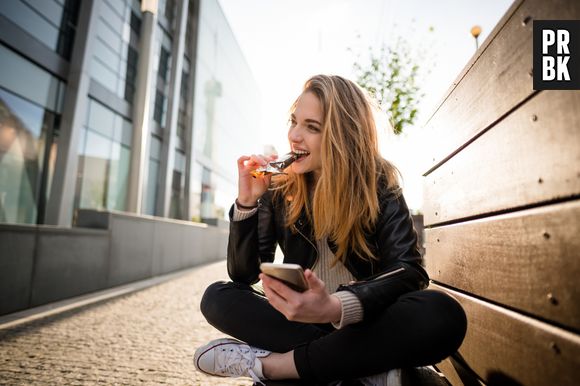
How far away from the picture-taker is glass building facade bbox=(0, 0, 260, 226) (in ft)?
23.9

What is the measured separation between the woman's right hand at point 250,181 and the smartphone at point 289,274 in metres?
0.82

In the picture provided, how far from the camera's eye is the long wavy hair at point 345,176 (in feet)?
5.81

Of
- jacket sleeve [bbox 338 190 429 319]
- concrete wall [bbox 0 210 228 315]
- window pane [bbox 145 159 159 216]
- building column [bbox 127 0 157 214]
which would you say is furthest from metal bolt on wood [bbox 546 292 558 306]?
window pane [bbox 145 159 159 216]

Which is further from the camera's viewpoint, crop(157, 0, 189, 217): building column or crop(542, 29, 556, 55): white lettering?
crop(157, 0, 189, 217): building column

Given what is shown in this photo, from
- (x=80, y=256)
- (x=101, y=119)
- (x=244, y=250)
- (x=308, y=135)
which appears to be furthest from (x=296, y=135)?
(x=101, y=119)

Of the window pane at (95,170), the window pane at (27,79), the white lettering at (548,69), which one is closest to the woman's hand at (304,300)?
the white lettering at (548,69)

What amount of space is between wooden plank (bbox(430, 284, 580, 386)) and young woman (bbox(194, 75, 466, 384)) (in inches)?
5.8

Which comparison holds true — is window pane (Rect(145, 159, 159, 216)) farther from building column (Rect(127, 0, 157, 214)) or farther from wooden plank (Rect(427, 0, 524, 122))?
wooden plank (Rect(427, 0, 524, 122))

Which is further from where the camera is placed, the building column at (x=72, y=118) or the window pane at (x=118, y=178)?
the window pane at (x=118, y=178)

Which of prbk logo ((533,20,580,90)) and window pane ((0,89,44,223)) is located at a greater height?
window pane ((0,89,44,223))

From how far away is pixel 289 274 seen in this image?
1087 mm

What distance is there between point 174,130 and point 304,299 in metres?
13.9

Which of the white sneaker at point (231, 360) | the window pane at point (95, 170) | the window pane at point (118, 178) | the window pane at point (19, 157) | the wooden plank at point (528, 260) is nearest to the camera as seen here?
the wooden plank at point (528, 260)

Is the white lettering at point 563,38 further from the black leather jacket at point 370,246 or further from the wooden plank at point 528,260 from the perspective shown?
the black leather jacket at point 370,246
